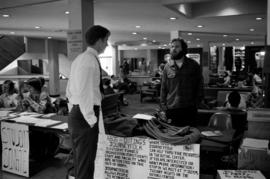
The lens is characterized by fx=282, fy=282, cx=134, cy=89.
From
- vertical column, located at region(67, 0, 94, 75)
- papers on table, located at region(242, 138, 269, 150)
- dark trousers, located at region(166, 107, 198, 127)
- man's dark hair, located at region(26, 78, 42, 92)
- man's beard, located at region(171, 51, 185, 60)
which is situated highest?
vertical column, located at region(67, 0, 94, 75)

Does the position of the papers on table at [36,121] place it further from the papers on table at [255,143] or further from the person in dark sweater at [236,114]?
the person in dark sweater at [236,114]

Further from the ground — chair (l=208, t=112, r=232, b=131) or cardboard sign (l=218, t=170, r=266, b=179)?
chair (l=208, t=112, r=232, b=131)

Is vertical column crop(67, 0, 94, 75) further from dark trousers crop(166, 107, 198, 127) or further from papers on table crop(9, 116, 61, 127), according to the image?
dark trousers crop(166, 107, 198, 127)

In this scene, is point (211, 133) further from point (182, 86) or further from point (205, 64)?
point (205, 64)

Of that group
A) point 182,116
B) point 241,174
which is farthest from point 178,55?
point 241,174

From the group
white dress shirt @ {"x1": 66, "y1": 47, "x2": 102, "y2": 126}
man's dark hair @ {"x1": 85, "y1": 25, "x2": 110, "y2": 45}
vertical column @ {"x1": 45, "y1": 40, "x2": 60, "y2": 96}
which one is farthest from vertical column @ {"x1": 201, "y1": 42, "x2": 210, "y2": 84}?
white dress shirt @ {"x1": 66, "y1": 47, "x2": 102, "y2": 126}

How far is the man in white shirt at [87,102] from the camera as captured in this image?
89.4 inches

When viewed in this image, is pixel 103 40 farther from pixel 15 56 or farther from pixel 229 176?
pixel 15 56

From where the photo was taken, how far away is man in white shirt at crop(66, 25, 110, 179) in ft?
7.45

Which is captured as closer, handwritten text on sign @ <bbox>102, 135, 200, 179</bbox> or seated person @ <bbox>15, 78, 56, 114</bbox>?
handwritten text on sign @ <bbox>102, 135, 200, 179</bbox>

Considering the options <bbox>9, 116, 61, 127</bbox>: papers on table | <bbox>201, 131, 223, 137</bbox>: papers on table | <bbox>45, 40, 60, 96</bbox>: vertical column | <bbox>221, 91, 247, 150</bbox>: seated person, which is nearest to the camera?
<bbox>201, 131, 223, 137</bbox>: papers on table

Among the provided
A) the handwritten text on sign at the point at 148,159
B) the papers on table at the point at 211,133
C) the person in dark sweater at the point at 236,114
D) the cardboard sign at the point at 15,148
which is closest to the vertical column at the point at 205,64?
the person in dark sweater at the point at 236,114

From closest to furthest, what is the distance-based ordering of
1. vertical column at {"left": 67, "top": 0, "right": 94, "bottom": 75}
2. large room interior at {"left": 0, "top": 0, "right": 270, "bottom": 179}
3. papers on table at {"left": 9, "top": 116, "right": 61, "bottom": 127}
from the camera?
large room interior at {"left": 0, "top": 0, "right": 270, "bottom": 179}
papers on table at {"left": 9, "top": 116, "right": 61, "bottom": 127}
vertical column at {"left": 67, "top": 0, "right": 94, "bottom": 75}

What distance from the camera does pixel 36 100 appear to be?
4.33 meters
